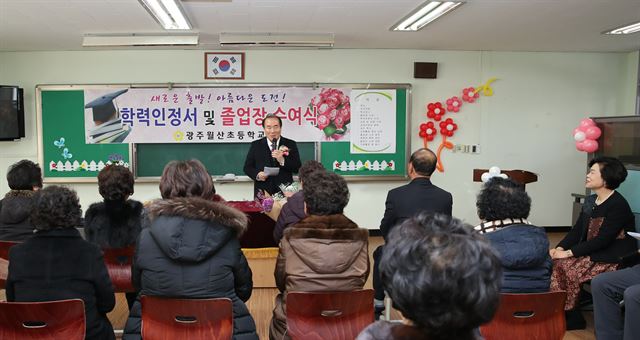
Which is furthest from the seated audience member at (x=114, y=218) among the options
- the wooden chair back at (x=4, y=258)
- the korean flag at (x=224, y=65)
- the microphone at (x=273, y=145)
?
the korean flag at (x=224, y=65)

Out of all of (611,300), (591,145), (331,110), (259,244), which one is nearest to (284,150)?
(259,244)

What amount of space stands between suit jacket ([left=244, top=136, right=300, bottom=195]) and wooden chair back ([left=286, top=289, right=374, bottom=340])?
2.53 metres

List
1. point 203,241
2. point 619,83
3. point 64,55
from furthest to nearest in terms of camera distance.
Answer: point 619,83 < point 64,55 < point 203,241

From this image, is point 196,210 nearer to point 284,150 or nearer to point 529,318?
point 529,318

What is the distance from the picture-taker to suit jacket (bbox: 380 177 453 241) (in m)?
3.10

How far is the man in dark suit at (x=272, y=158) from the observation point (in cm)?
460

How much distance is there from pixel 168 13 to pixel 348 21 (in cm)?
163

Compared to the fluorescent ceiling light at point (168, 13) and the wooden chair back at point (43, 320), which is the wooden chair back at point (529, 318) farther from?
the fluorescent ceiling light at point (168, 13)

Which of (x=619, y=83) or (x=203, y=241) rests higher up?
(x=619, y=83)

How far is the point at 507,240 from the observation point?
7.73 feet

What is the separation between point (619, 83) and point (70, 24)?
6.60 meters

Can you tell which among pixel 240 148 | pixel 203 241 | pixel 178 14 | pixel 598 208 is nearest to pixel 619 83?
pixel 598 208

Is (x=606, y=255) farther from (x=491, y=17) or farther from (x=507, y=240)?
(x=491, y=17)

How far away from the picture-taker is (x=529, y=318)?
2162mm
